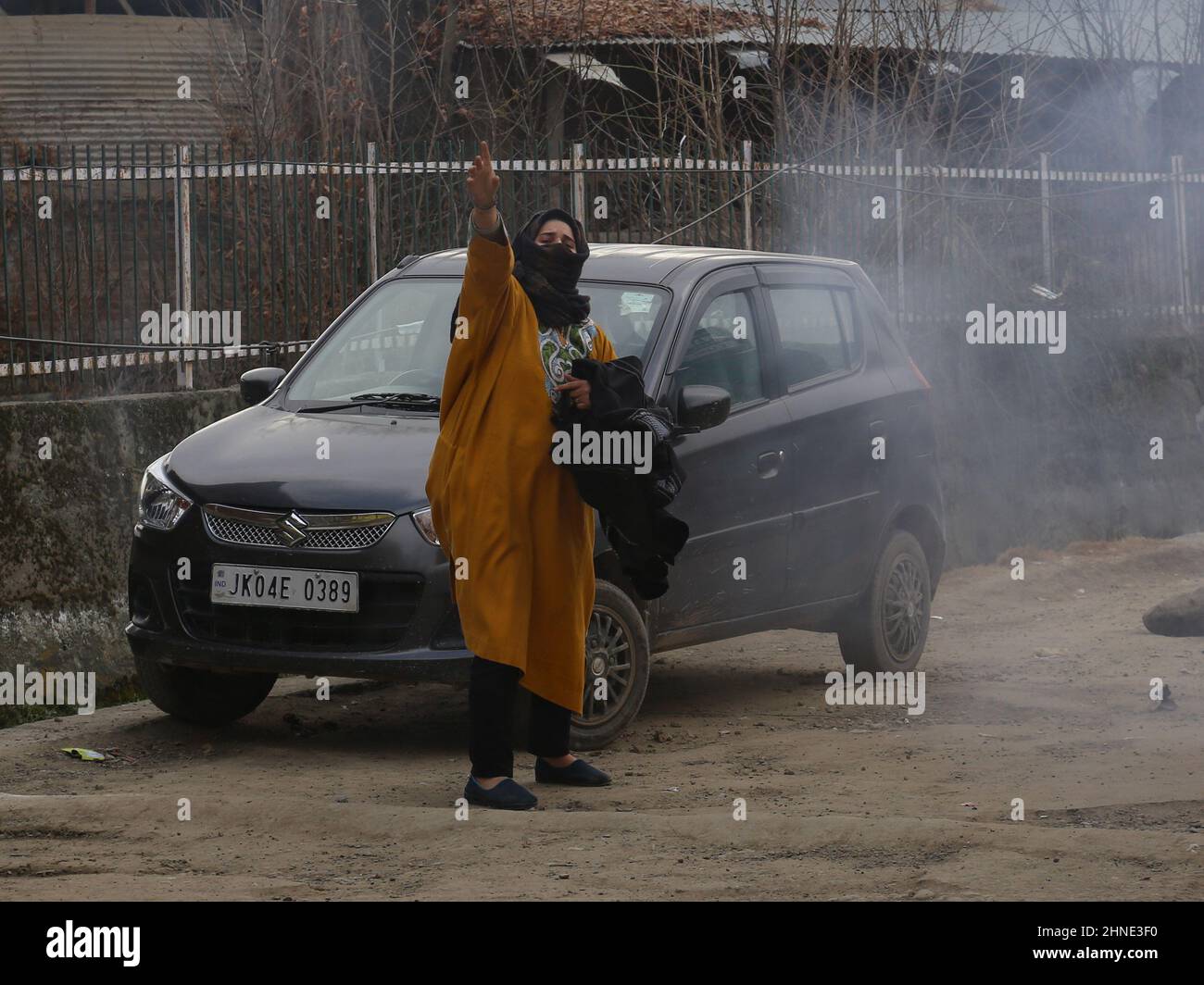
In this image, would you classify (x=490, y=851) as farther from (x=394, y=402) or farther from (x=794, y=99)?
(x=794, y=99)

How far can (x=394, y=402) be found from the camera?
24.2 ft

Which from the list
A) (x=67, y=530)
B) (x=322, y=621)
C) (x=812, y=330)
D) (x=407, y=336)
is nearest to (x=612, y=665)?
(x=322, y=621)

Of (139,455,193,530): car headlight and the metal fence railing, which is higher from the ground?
the metal fence railing

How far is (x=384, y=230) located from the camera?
1122cm

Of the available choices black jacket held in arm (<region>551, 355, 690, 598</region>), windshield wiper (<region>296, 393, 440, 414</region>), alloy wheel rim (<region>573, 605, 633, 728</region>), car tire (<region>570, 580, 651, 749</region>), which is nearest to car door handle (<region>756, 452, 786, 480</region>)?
car tire (<region>570, 580, 651, 749</region>)

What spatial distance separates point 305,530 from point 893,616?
10.5 feet

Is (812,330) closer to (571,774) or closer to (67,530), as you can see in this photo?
(571,774)

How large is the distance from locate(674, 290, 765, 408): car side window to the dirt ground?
1373mm

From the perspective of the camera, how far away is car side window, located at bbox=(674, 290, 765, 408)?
7559 mm

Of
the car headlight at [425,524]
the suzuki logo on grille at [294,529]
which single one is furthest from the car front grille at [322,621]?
the suzuki logo on grille at [294,529]

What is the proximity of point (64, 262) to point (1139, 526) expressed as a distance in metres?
8.48

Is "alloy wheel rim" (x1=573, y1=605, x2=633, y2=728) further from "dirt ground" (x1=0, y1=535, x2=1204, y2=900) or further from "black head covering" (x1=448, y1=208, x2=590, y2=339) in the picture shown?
"black head covering" (x1=448, y1=208, x2=590, y2=339)

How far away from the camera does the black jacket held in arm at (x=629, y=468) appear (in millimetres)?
6016

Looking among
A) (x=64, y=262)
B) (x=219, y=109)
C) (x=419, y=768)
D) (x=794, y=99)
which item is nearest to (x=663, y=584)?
(x=419, y=768)
